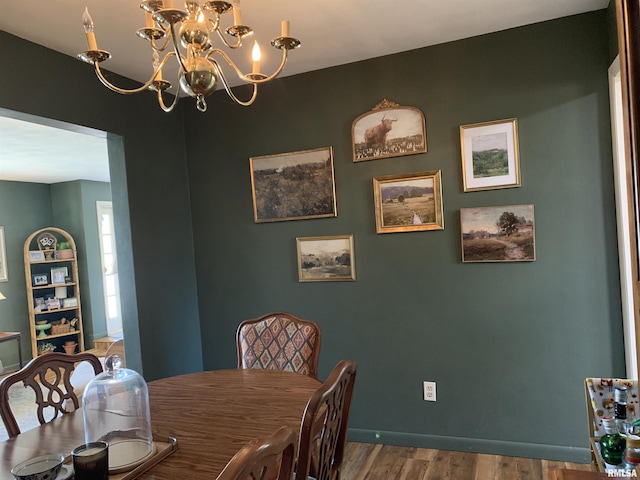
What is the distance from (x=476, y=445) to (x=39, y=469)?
2.40 meters

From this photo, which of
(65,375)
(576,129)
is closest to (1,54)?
(65,375)

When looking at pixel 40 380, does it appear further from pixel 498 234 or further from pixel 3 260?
pixel 3 260

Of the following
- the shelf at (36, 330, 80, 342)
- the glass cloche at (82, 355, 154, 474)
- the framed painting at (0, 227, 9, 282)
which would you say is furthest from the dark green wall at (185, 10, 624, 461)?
the framed painting at (0, 227, 9, 282)

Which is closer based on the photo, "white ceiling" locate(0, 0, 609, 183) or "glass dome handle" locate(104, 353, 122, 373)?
"glass dome handle" locate(104, 353, 122, 373)

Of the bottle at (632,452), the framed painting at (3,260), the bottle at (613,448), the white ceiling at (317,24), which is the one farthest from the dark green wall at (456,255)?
the framed painting at (3,260)

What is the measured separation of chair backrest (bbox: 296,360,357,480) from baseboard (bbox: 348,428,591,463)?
1.49 metres

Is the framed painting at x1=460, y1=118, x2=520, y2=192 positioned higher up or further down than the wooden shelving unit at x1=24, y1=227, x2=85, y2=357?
higher up

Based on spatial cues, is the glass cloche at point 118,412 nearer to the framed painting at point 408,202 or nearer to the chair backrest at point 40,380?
the chair backrest at point 40,380

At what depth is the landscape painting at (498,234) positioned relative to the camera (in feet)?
8.48

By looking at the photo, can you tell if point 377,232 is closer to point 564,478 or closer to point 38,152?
point 564,478

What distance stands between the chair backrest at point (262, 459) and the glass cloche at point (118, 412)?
56cm

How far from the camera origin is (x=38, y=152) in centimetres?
455

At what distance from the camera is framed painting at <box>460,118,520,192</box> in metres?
2.60

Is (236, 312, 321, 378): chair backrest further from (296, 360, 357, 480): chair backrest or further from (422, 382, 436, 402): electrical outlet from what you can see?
(422, 382, 436, 402): electrical outlet
